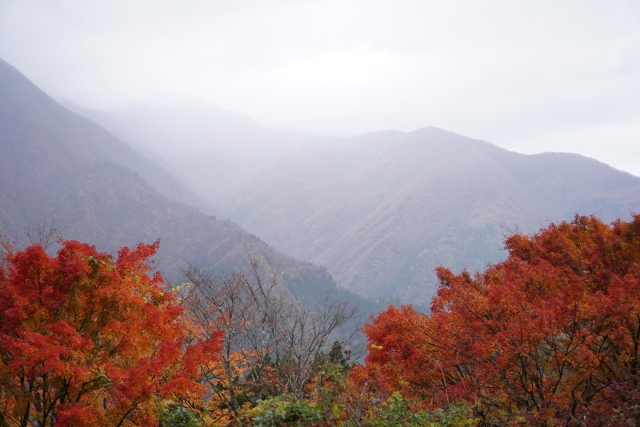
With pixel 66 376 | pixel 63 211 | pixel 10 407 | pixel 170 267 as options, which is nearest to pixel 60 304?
pixel 66 376

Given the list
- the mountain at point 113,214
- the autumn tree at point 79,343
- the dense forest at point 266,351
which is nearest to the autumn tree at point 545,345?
the dense forest at point 266,351

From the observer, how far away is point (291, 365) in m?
13.1

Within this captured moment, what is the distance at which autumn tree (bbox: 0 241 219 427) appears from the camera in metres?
7.24

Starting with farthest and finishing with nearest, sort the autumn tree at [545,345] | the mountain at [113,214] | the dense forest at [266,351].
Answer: the mountain at [113,214] → the autumn tree at [545,345] → the dense forest at [266,351]

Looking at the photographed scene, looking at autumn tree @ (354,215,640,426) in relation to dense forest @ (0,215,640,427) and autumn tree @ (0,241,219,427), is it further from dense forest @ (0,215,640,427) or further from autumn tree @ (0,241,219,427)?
autumn tree @ (0,241,219,427)

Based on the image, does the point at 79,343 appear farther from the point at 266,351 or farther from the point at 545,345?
the point at 545,345

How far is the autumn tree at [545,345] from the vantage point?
367 inches

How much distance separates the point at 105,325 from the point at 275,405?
4070mm

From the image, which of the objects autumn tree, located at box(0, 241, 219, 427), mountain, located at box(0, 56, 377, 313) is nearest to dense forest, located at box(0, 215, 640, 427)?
autumn tree, located at box(0, 241, 219, 427)

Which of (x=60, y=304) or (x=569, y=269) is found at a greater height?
(x=569, y=269)

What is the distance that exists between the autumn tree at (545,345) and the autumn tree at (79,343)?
4409 millimetres

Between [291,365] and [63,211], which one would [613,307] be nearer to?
[291,365]

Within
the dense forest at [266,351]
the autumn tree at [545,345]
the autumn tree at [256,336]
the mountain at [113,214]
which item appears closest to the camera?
the dense forest at [266,351]

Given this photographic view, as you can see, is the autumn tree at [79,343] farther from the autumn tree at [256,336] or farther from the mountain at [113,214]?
the mountain at [113,214]
